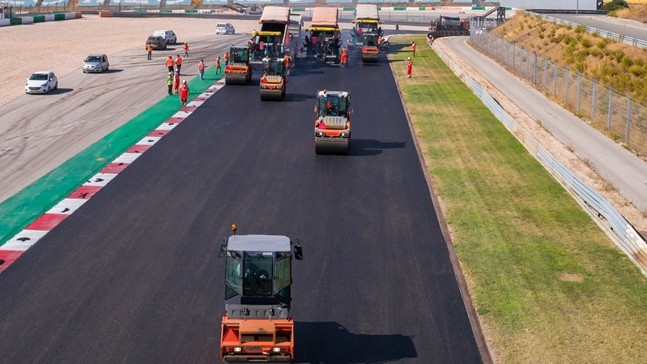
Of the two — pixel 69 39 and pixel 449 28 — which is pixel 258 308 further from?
pixel 449 28

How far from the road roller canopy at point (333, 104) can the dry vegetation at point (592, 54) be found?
15050 mm

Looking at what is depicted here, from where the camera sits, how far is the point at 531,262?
23750mm

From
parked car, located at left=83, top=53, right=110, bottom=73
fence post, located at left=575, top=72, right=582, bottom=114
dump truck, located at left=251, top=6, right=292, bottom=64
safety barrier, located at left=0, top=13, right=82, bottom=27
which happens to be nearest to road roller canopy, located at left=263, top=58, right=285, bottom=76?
dump truck, located at left=251, top=6, right=292, bottom=64

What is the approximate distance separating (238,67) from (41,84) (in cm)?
1155

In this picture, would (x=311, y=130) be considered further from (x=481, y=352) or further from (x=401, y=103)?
(x=481, y=352)

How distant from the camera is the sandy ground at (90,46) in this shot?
1328 inches

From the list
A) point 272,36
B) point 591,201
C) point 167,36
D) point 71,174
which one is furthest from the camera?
point 167,36

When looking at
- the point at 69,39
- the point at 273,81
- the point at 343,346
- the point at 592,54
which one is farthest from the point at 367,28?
the point at 343,346

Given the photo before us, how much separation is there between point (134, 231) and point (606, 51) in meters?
36.2

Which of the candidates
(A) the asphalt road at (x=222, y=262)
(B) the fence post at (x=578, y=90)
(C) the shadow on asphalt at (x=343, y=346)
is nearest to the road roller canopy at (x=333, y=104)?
(A) the asphalt road at (x=222, y=262)

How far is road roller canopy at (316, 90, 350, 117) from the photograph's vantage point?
35.7 metres

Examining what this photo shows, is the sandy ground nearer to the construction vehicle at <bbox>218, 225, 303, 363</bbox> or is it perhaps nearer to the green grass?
the green grass

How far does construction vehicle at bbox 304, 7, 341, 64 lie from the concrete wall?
1618 inches

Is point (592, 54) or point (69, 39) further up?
point (592, 54)
